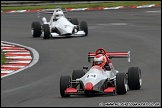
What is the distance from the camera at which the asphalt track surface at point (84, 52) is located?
12867 millimetres

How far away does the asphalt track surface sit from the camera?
1287 cm

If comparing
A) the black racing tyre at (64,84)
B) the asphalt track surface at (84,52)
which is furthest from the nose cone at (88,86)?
the black racing tyre at (64,84)

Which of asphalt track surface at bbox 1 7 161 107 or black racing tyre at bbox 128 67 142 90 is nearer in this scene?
asphalt track surface at bbox 1 7 161 107

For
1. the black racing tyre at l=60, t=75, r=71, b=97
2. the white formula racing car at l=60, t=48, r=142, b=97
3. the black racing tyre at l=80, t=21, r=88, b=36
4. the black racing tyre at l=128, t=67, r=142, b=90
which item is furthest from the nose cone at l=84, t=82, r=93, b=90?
the black racing tyre at l=80, t=21, r=88, b=36

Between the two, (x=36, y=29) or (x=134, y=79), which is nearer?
(x=134, y=79)

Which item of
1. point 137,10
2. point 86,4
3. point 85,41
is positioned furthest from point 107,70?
point 86,4

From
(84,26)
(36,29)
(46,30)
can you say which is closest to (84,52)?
(46,30)

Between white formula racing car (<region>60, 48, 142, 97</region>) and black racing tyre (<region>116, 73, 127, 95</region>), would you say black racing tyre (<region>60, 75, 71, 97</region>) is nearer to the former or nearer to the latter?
white formula racing car (<region>60, 48, 142, 97</region>)

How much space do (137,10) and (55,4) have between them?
319 inches

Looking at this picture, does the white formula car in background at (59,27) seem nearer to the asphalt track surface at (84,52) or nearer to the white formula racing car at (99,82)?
the asphalt track surface at (84,52)

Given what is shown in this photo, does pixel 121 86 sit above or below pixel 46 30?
below

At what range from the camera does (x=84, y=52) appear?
22.4 m

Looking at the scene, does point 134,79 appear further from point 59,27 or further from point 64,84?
point 59,27

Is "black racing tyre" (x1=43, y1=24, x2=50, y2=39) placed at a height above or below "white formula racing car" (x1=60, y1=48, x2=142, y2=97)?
above
